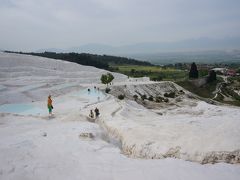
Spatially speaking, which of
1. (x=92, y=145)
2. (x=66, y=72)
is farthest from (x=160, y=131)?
(x=66, y=72)

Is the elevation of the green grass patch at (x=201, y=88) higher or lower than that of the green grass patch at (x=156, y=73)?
lower

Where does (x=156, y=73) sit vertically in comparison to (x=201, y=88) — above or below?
above

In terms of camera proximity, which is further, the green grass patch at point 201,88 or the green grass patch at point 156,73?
the green grass patch at point 156,73

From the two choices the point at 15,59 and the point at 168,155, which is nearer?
the point at 168,155

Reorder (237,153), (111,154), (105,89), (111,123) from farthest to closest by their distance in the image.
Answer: (105,89)
(111,123)
(111,154)
(237,153)

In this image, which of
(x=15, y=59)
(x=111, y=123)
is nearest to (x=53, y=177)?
(x=111, y=123)

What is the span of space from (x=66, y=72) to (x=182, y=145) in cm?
7273

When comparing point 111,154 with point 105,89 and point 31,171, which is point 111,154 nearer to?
point 31,171

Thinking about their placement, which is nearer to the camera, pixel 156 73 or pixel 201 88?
pixel 201 88

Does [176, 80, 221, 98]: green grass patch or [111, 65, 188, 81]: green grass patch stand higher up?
[111, 65, 188, 81]: green grass patch

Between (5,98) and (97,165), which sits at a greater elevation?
(97,165)

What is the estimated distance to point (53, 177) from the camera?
12047 millimetres

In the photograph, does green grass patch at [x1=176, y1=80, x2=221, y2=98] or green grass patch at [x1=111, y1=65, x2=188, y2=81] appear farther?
green grass patch at [x1=111, y1=65, x2=188, y2=81]

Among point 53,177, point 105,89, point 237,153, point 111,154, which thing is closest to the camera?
point 53,177
